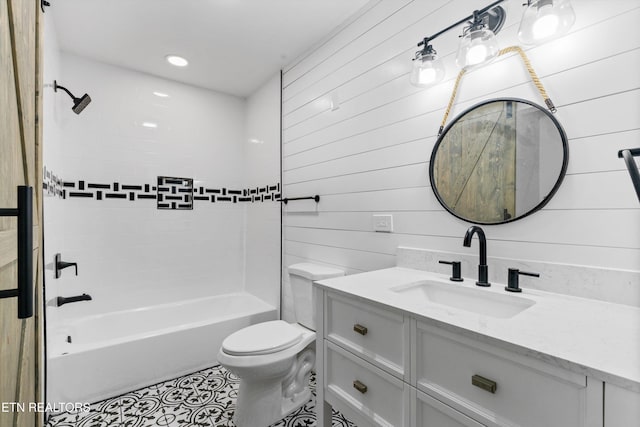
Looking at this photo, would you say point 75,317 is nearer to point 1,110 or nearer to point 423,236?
point 1,110

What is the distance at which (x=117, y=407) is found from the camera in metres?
1.86

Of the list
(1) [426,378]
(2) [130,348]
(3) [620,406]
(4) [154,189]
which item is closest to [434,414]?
(1) [426,378]

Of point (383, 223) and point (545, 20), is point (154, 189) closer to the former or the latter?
point (383, 223)

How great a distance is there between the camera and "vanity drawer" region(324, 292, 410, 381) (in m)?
1.00

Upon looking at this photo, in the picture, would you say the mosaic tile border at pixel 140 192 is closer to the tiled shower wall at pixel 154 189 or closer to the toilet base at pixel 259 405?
the tiled shower wall at pixel 154 189

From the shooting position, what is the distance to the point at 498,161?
50.6 inches

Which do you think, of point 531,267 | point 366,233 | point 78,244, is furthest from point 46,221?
point 531,267

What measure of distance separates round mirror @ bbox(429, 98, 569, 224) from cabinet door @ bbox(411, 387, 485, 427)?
77 centimetres

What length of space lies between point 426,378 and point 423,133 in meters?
1.14

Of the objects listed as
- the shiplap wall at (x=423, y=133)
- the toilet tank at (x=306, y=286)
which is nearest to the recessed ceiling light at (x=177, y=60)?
the shiplap wall at (x=423, y=133)

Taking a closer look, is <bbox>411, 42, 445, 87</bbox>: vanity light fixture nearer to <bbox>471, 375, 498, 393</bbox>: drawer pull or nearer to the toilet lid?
<bbox>471, 375, 498, 393</bbox>: drawer pull

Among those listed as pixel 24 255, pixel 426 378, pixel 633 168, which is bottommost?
pixel 426 378

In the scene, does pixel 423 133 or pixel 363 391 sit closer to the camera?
pixel 363 391

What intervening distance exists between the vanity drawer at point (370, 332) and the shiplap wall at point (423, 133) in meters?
0.54
